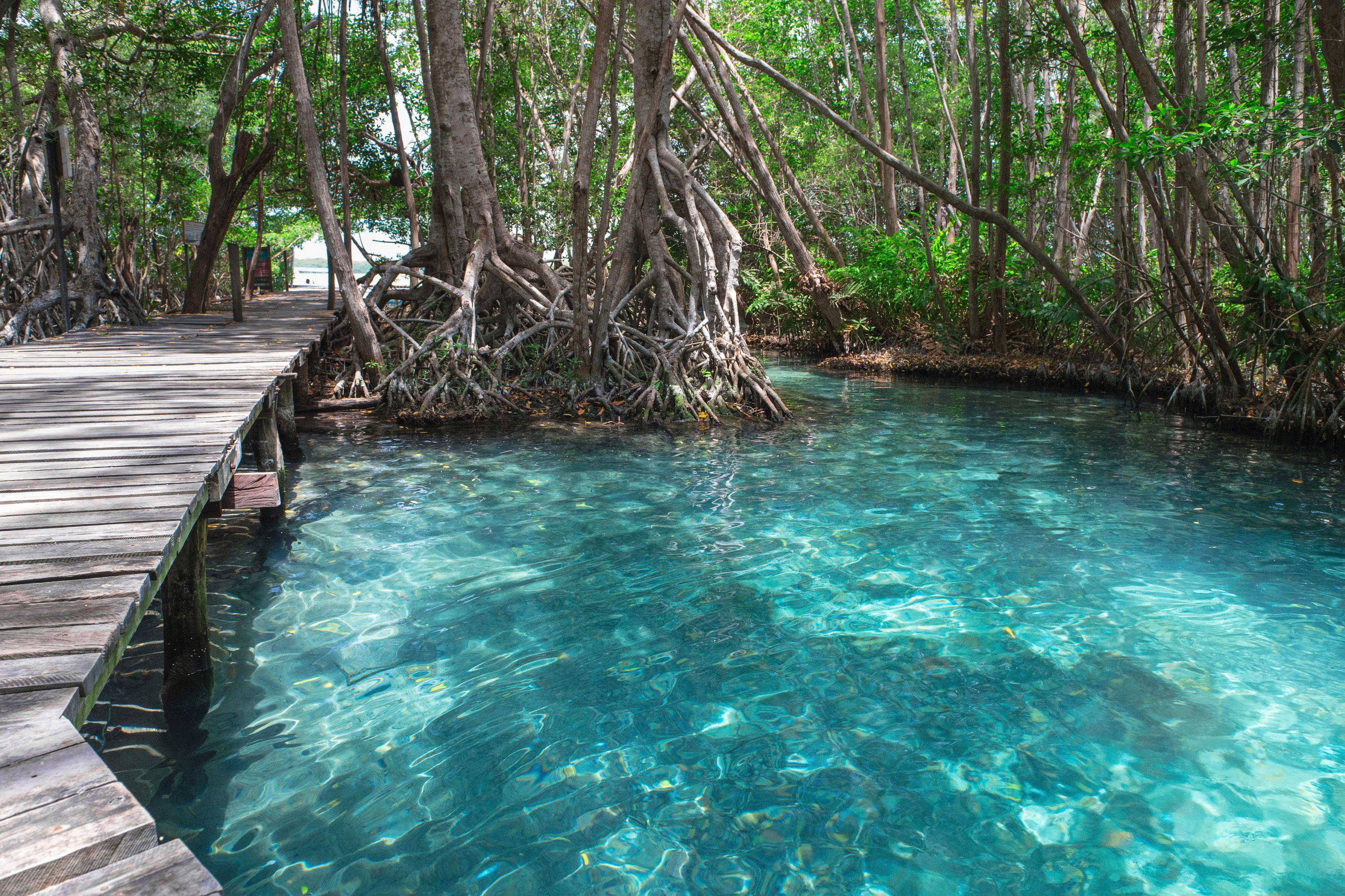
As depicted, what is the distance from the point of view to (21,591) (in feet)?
9.43

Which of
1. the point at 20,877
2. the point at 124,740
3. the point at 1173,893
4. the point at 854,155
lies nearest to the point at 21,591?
the point at 124,740

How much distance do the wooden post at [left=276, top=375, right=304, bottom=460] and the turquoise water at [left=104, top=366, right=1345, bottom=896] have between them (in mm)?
1650

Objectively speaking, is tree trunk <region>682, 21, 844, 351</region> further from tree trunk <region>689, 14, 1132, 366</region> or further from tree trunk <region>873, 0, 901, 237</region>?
tree trunk <region>689, 14, 1132, 366</region>

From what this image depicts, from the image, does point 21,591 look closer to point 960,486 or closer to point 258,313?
point 960,486

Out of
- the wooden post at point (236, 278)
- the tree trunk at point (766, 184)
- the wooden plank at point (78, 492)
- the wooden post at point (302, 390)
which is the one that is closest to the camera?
the wooden plank at point (78, 492)

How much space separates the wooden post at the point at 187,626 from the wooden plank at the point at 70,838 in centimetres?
254

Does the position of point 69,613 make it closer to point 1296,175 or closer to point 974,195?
point 1296,175

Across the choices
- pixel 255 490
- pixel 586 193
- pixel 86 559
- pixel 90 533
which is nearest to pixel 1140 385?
pixel 586 193

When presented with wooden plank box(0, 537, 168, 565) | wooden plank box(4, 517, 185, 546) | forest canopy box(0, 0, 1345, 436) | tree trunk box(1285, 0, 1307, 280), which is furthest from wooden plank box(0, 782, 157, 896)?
tree trunk box(1285, 0, 1307, 280)

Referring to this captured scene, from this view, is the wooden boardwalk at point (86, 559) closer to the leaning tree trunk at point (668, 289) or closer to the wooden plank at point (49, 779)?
the wooden plank at point (49, 779)

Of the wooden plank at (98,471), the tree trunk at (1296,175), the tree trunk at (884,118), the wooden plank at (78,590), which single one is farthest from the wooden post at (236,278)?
the tree trunk at (1296,175)

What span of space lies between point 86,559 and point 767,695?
9.12ft

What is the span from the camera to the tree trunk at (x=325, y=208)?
32.6 feet

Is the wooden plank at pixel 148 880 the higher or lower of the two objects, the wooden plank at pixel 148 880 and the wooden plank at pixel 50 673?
the lower
